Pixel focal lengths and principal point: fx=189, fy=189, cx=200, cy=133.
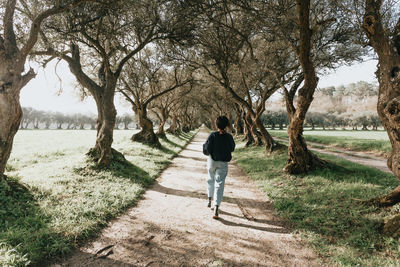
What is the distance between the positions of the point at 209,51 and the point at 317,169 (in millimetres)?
8607

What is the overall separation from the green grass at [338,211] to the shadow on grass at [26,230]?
4489 millimetres

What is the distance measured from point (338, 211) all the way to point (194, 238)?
136 inches

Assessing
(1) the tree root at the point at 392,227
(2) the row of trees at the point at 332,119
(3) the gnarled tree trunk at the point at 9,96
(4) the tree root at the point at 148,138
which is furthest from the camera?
(2) the row of trees at the point at 332,119

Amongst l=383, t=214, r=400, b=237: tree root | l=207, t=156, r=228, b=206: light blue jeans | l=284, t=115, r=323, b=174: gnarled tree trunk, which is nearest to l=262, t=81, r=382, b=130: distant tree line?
l=284, t=115, r=323, b=174: gnarled tree trunk

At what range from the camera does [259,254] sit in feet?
10.5

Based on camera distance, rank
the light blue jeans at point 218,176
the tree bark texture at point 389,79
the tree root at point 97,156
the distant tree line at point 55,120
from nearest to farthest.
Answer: the tree bark texture at point 389,79 → the light blue jeans at point 218,176 → the tree root at point 97,156 → the distant tree line at point 55,120

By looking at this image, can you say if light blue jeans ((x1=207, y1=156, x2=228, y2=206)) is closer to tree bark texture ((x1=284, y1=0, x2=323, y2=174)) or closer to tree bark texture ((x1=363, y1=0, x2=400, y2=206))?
tree bark texture ((x1=363, y1=0, x2=400, y2=206))

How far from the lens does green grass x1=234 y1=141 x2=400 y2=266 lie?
3.13 metres

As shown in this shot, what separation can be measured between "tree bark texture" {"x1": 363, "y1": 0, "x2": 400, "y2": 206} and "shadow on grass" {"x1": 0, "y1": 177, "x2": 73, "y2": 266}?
21.3 ft

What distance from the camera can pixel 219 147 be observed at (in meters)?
4.57

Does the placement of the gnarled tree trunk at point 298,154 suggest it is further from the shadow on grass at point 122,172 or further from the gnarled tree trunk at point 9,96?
the gnarled tree trunk at point 9,96

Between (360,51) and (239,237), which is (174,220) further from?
(360,51)

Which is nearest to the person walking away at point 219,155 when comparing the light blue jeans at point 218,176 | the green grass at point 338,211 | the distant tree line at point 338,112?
the light blue jeans at point 218,176

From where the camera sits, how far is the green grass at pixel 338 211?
10.3 ft
